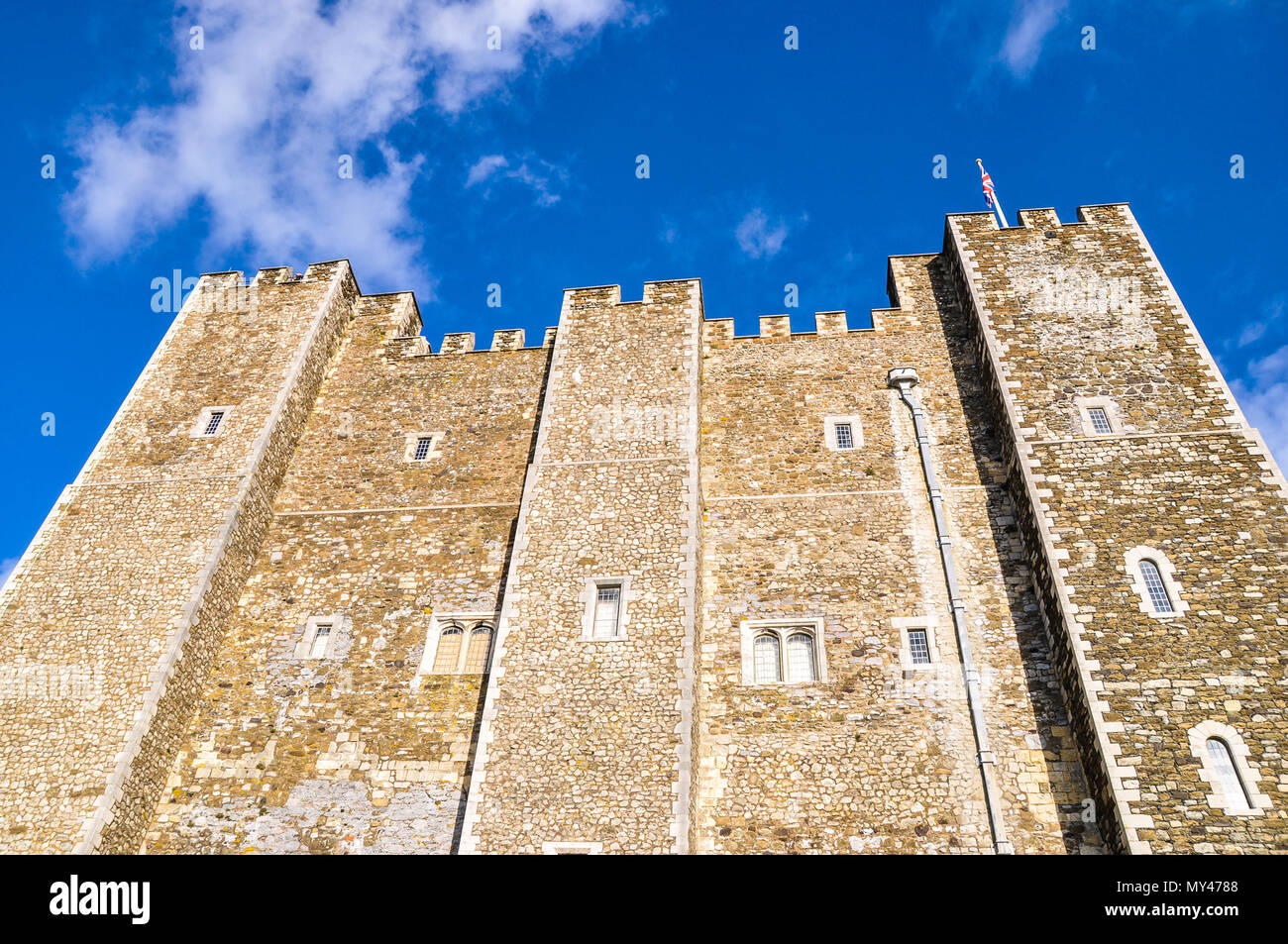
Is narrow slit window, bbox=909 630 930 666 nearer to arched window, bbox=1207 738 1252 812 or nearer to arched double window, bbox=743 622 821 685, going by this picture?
arched double window, bbox=743 622 821 685

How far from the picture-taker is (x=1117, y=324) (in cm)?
→ 1702

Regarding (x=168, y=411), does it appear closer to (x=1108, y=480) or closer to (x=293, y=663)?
(x=293, y=663)

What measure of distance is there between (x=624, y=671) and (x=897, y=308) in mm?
10381

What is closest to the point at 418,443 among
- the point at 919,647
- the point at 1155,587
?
the point at 919,647

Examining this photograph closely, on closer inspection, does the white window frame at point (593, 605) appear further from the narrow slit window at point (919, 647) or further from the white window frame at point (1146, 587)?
the white window frame at point (1146, 587)

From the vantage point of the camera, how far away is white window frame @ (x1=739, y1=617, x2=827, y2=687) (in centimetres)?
1440

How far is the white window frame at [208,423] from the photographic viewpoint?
1778 centimetres

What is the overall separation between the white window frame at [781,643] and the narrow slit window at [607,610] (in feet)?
6.91

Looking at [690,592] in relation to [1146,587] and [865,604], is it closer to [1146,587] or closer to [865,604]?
[865,604]

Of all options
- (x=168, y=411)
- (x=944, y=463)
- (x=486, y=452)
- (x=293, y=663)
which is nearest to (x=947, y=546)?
(x=944, y=463)
